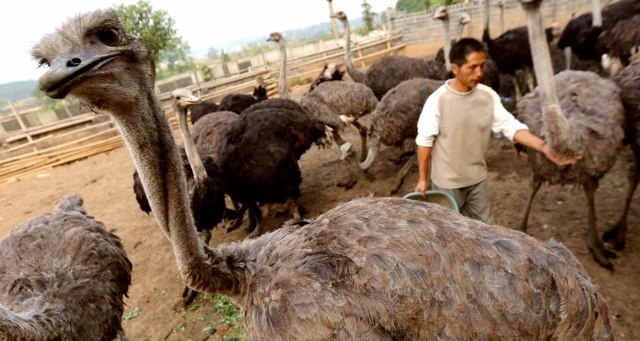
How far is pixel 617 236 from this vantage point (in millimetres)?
3426

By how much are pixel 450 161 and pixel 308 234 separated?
→ 5.29 ft

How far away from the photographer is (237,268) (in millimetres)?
1780

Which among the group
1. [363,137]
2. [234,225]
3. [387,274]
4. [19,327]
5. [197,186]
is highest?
[387,274]

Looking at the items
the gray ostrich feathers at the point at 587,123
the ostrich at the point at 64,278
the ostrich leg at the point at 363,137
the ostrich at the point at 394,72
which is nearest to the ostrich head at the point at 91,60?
the ostrich at the point at 64,278

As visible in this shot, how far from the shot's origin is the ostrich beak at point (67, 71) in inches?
43.1

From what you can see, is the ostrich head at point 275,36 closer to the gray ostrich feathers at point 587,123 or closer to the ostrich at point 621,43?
the ostrich at point 621,43

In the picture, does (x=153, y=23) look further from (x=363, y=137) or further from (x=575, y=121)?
(x=575, y=121)

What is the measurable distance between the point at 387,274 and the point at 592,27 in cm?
813

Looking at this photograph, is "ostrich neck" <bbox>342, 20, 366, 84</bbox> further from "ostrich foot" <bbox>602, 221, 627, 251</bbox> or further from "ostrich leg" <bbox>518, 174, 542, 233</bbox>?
"ostrich foot" <bbox>602, 221, 627, 251</bbox>

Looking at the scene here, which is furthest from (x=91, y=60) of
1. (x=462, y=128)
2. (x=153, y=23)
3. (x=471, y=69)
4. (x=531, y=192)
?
(x=153, y=23)

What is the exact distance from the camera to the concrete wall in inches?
505

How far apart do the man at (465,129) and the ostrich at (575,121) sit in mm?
262

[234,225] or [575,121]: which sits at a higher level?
[575,121]

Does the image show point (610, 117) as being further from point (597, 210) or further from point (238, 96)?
point (238, 96)
